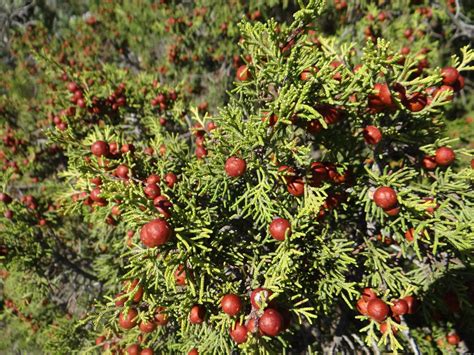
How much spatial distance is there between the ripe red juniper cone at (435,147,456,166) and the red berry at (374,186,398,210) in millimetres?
802

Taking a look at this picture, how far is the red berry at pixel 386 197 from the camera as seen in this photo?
2246mm

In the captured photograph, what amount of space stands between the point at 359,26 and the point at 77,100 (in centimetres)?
616

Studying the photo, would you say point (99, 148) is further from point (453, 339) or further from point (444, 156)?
point (453, 339)

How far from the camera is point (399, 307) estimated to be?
243cm

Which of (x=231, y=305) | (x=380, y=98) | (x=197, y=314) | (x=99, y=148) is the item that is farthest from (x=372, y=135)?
(x=99, y=148)

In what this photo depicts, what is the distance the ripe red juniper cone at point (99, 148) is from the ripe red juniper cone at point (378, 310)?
2710mm

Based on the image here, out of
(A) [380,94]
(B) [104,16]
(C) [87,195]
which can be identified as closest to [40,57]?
(C) [87,195]

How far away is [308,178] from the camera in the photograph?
2432 mm

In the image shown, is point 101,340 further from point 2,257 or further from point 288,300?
point 288,300

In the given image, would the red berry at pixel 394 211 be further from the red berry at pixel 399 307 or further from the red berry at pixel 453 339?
the red berry at pixel 453 339

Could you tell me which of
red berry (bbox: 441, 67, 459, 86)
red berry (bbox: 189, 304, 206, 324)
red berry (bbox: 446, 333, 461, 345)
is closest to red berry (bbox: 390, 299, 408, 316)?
red berry (bbox: 189, 304, 206, 324)

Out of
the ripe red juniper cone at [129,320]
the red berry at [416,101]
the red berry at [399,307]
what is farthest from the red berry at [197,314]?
the red berry at [416,101]

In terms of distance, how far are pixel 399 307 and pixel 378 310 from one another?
0.66 feet

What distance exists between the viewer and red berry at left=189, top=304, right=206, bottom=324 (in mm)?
2486
